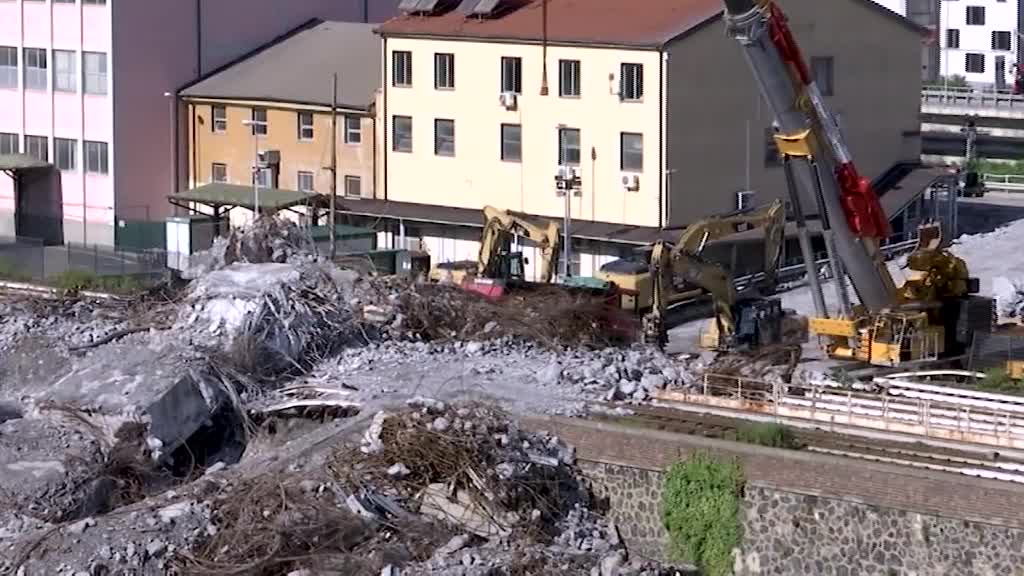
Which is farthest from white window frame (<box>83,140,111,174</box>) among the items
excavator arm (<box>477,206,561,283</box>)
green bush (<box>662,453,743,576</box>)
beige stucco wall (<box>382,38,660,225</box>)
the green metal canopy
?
green bush (<box>662,453,743,576</box>)

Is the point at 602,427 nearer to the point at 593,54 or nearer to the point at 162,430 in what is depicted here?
the point at 162,430

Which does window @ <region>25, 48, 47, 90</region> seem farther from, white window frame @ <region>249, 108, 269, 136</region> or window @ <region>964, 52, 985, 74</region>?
window @ <region>964, 52, 985, 74</region>

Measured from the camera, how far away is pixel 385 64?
53.8m

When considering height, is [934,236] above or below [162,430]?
above

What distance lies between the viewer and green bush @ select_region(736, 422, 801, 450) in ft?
102

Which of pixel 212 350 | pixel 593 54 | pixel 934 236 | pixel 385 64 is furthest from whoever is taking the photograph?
pixel 385 64

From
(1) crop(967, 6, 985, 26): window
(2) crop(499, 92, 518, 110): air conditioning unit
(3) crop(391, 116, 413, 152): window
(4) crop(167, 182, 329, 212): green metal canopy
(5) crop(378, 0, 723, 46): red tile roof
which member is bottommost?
(4) crop(167, 182, 329, 212): green metal canopy

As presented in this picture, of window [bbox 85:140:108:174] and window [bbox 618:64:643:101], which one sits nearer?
window [bbox 618:64:643:101]

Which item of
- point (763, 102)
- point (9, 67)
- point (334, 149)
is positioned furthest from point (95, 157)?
point (763, 102)

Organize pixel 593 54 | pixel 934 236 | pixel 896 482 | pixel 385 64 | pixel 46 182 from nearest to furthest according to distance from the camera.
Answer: pixel 896 482, pixel 934 236, pixel 593 54, pixel 385 64, pixel 46 182

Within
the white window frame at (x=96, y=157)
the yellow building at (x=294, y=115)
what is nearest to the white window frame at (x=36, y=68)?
the white window frame at (x=96, y=157)

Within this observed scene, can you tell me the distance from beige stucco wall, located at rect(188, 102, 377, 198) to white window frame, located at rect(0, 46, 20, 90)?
5181mm

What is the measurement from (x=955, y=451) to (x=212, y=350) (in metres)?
11.7

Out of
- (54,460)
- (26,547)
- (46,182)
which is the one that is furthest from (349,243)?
(26,547)
